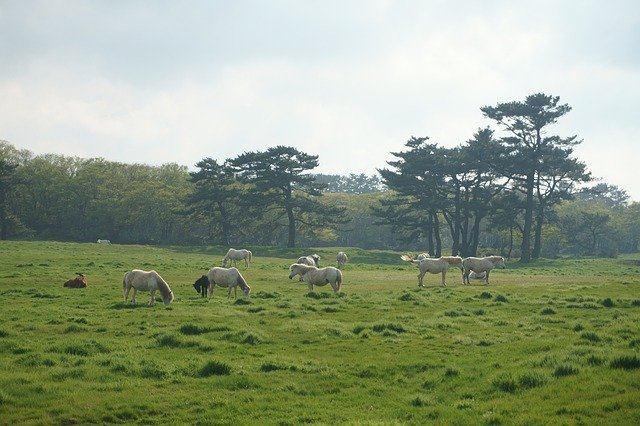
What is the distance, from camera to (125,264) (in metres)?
42.9

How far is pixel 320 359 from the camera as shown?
14250 millimetres

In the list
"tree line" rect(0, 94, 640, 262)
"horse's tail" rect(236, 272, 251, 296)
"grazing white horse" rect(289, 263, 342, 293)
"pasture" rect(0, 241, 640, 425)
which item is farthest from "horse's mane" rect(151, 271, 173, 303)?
"tree line" rect(0, 94, 640, 262)

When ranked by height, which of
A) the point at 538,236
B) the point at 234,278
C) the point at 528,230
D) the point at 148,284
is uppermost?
the point at 528,230

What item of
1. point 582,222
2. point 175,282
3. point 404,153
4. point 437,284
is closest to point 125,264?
point 175,282

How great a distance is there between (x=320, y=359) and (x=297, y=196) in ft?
211

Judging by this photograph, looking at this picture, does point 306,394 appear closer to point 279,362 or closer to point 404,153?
point 279,362

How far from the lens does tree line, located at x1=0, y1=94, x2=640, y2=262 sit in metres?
67.1

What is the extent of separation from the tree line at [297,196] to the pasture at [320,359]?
1722 inches

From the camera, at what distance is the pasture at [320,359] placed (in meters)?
10.3

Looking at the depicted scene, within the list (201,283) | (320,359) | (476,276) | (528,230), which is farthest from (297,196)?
(320,359)

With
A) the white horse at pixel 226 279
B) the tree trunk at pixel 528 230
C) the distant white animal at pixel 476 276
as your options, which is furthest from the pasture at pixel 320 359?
the tree trunk at pixel 528 230

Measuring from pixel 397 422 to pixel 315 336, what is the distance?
7448 millimetres

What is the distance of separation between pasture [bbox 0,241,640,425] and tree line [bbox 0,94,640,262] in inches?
1722

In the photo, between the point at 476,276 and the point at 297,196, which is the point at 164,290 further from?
the point at 297,196
